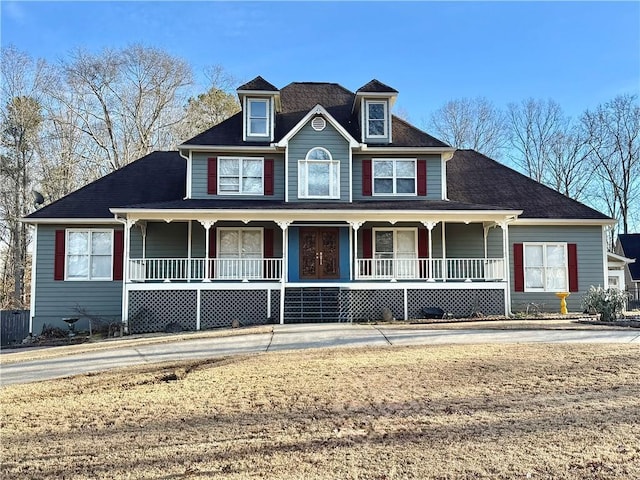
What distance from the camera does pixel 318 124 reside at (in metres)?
18.7

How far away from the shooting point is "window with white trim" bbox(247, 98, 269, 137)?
1950 cm

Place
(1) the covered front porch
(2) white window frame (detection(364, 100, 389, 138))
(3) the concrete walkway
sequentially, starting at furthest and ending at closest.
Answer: (2) white window frame (detection(364, 100, 389, 138)) → (1) the covered front porch → (3) the concrete walkway

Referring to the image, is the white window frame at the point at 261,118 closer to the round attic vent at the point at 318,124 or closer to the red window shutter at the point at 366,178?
the round attic vent at the point at 318,124

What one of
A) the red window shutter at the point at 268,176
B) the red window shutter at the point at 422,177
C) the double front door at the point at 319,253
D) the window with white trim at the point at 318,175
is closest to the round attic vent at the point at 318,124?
the window with white trim at the point at 318,175

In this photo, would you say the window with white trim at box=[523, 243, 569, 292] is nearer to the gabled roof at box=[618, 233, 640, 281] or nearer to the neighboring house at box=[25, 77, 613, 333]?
the neighboring house at box=[25, 77, 613, 333]

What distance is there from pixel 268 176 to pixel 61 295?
327 inches

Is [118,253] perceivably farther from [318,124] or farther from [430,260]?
[430,260]

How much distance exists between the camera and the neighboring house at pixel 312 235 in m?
17.0

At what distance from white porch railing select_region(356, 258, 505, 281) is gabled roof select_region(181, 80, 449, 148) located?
4317 millimetres

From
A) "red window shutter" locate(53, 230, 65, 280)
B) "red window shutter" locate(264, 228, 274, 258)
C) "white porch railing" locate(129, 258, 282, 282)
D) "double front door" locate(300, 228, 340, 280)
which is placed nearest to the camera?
"white porch railing" locate(129, 258, 282, 282)

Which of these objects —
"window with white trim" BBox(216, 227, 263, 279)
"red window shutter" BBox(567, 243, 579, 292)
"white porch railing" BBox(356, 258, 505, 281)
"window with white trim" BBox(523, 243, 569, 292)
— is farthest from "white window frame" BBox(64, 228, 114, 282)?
"red window shutter" BBox(567, 243, 579, 292)

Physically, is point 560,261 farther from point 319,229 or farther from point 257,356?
point 257,356

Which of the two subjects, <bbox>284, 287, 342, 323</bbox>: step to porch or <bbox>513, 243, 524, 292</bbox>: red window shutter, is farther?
<bbox>513, 243, 524, 292</bbox>: red window shutter

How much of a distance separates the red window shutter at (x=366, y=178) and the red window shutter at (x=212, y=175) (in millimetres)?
5348
